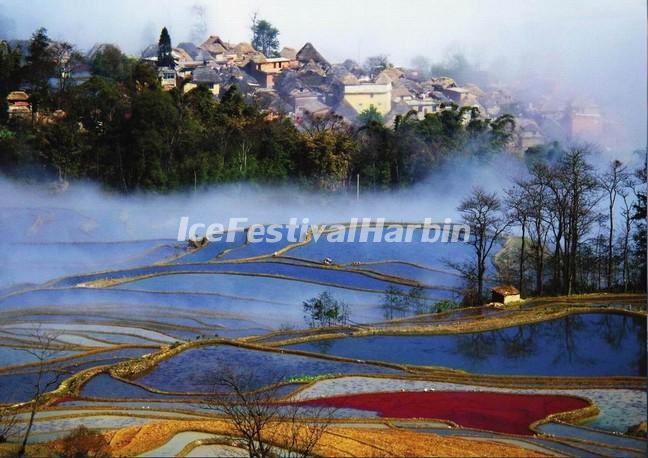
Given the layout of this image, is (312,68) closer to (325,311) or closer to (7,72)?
(7,72)

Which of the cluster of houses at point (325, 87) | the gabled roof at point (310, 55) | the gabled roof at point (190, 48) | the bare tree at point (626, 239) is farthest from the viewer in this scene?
the cluster of houses at point (325, 87)

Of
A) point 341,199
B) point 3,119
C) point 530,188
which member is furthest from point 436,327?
point 3,119

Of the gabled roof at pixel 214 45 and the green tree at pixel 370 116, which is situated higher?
the gabled roof at pixel 214 45

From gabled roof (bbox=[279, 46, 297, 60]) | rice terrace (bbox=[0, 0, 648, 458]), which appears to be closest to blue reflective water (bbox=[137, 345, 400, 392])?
rice terrace (bbox=[0, 0, 648, 458])

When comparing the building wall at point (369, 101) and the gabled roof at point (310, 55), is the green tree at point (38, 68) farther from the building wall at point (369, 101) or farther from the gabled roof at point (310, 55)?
the building wall at point (369, 101)

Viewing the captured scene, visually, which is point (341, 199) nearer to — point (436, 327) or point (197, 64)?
point (197, 64)

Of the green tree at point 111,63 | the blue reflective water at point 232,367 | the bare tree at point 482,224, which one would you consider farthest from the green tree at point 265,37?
the blue reflective water at point 232,367
